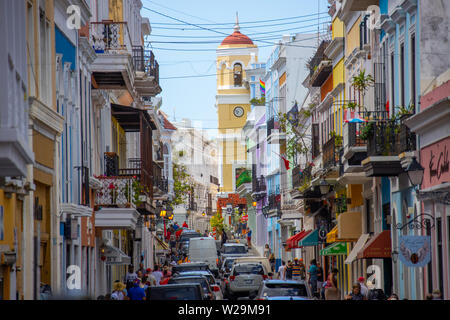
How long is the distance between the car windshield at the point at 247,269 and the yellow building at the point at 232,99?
70755 mm

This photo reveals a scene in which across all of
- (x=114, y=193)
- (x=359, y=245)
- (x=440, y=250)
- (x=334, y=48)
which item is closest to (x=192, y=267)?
(x=114, y=193)

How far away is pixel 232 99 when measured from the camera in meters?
109

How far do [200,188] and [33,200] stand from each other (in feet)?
394

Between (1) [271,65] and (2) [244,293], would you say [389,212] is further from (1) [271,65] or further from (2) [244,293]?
(1) [271,65]

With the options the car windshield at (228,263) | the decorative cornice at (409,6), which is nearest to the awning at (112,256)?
the car windshield at (228,263)

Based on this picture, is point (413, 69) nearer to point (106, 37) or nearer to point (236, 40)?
point (106, 37)

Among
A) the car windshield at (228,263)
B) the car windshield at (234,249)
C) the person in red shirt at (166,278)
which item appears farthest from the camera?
the car windshield at (234,249)

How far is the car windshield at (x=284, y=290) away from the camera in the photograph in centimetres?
2162

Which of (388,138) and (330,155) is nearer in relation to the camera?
(388,138)

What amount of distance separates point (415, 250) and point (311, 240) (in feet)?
75.4

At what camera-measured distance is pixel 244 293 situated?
3500cm

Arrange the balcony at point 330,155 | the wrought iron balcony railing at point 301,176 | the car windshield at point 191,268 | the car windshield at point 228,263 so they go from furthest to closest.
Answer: the car windshield at point 228,263, the wrought iron balcony railing at point 301,176, the car windshield at point 191,268, the balcony at point 330,155

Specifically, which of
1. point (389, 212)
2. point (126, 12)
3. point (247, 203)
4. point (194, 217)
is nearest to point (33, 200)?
point (389, 212)

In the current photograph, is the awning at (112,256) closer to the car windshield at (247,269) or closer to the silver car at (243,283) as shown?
the silver car at (243,283)
